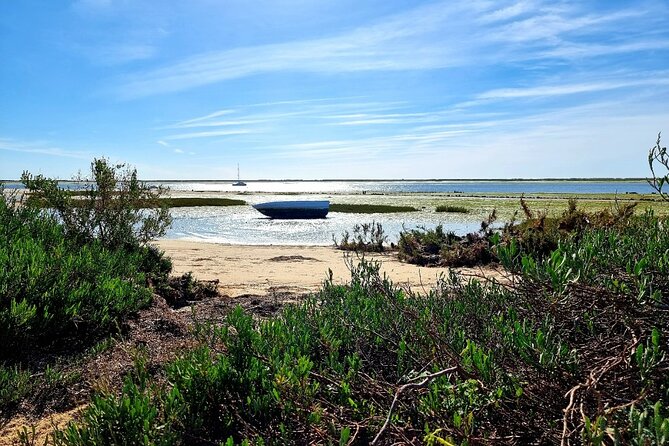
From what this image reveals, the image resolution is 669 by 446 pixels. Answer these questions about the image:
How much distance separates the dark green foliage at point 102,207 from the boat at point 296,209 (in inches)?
976

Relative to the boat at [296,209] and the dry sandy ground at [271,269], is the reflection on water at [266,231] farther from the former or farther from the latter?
the boat at [296,209]

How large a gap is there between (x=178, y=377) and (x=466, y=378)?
5.56ft

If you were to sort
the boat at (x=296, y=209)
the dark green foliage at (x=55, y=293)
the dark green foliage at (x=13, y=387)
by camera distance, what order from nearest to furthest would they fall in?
1. the dark green foliage at (x=13, y=387)
2. the dark green foliage at (x=55, y=293)
3. the boat at (x=296, y=209)

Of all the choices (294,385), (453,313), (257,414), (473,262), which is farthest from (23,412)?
(473,262)

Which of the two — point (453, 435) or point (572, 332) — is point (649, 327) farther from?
point (453, 435)

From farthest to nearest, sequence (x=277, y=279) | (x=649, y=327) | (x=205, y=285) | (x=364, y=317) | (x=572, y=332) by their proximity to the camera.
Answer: (x=277, y=279) < (x=205, y=285) < (x=364, y=317) < (x=572, y=332) < (x=649, y=327)

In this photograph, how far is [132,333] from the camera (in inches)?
223

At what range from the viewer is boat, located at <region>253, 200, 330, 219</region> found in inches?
1382

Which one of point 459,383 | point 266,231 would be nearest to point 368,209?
point 266,231

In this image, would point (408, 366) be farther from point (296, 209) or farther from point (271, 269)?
point (296, 209)

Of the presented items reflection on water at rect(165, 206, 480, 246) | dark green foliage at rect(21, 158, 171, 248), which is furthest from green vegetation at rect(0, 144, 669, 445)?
reflection on water at rect(165, 206, 480, 246)

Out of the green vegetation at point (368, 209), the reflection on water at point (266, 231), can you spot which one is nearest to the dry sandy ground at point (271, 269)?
the reflection on water at point (266, 231)

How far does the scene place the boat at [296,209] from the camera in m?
35.1

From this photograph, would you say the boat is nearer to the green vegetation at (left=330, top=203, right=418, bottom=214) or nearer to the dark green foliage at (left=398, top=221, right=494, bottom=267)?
the green vegetation at (left=330, top=203, right=418, bottom=214)
